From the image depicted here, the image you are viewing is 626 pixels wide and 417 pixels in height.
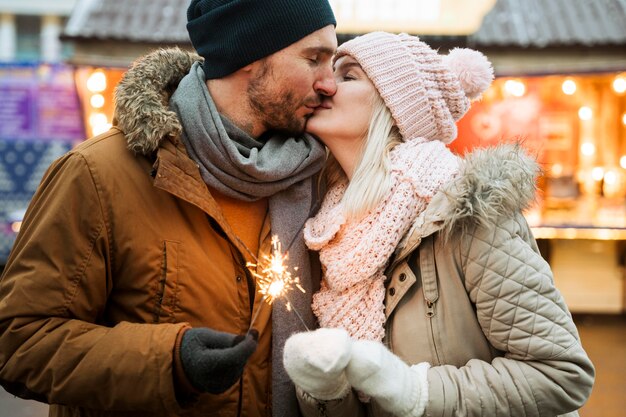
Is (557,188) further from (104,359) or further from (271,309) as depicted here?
A: (104,359)

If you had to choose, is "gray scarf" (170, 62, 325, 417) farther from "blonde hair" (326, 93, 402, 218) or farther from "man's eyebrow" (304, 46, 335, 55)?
"man's eyebrow" (304, 46, 335, 55)

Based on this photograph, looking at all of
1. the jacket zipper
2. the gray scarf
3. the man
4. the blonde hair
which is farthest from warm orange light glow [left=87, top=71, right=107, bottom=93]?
the jacket zipper

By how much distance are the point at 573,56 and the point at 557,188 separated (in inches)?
64.9

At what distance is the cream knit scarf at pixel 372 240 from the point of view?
2.34 meters

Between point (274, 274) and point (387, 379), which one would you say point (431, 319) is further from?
point (274, 274)

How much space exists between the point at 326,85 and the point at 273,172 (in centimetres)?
45

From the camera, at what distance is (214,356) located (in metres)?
1.89

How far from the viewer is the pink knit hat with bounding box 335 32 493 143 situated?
252 centimetres

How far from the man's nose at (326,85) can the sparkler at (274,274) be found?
0.64 metres

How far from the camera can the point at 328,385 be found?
201 centimetres

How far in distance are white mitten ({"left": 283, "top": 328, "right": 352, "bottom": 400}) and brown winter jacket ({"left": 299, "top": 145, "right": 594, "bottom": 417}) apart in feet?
0.93

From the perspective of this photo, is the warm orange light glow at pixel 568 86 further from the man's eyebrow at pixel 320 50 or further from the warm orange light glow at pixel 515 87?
the man's eyebrow at pixel 320 50

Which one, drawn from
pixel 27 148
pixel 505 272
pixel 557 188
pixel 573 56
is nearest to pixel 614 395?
pixel 557 188

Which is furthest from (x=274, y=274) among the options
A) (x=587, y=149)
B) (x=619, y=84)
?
(x=587, y=149)
